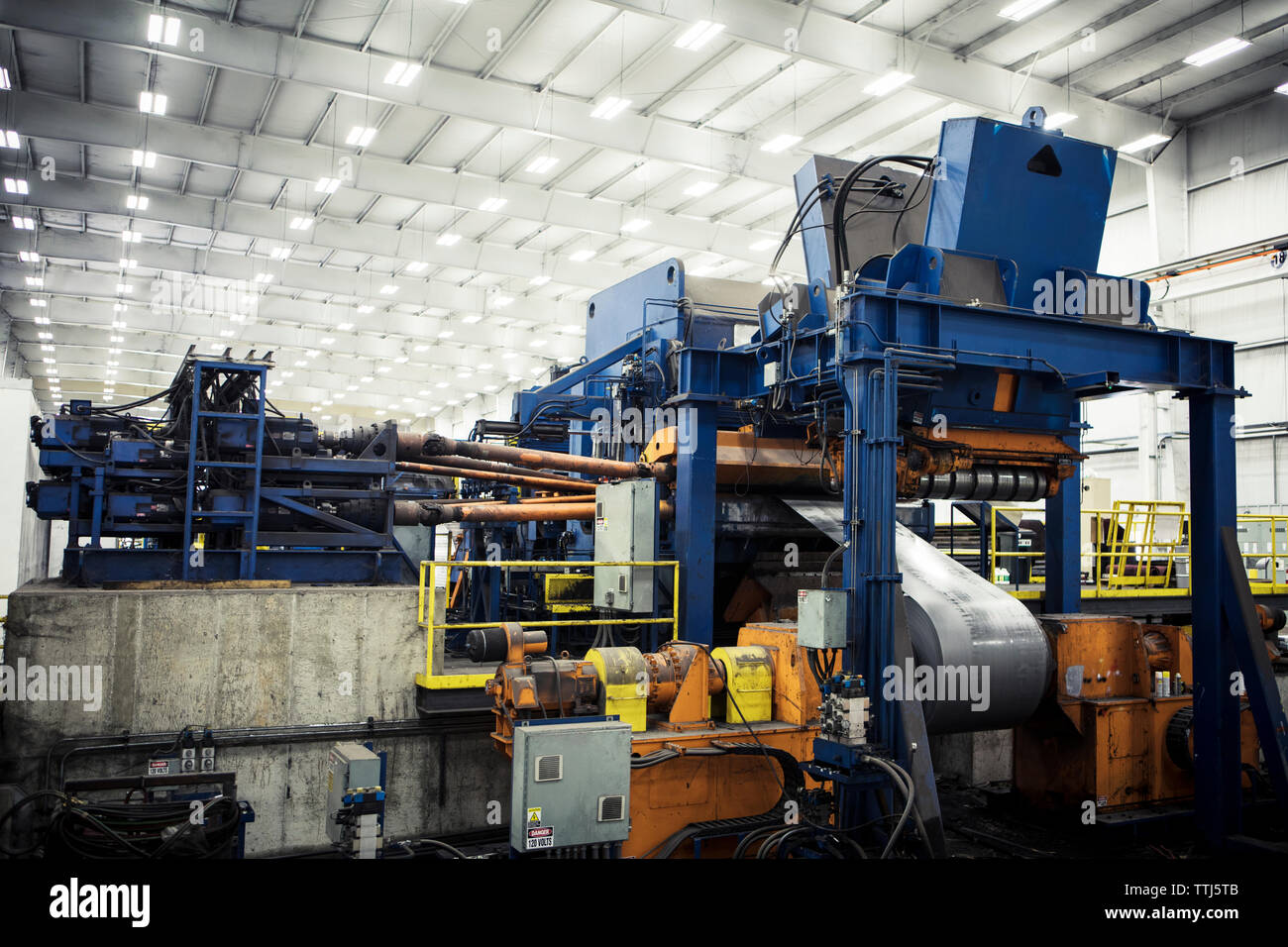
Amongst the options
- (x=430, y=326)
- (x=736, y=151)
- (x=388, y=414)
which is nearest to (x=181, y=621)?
(x=736, y=151)

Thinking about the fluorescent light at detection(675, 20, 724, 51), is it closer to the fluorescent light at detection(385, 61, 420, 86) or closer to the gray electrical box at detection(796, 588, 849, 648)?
the fluorescent light at detection(385, 61, 420, 86)

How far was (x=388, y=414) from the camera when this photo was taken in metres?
47.6

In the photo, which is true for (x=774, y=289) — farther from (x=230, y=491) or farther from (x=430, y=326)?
(x=430, y=326)

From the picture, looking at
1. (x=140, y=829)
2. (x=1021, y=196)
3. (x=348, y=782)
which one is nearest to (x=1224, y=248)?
(x=1021, y=196)

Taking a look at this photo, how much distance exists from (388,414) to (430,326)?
18.9 m

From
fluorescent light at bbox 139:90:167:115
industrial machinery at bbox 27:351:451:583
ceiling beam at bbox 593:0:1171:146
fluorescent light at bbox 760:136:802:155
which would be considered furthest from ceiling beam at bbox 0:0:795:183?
industrial machinery at bbox 27:351:451:583

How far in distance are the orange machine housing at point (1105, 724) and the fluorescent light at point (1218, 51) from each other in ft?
32.3

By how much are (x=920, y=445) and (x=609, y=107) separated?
9104 millimetres

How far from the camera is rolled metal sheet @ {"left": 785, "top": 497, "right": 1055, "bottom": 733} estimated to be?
7336mm

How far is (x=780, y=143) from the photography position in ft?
54.1

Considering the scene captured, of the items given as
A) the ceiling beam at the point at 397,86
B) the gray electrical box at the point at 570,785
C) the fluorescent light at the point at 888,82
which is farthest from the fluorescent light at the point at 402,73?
the gray electrical box at the point at 570,785

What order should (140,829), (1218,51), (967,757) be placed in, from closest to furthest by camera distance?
(140,829)
(967,757)
(1218,51)

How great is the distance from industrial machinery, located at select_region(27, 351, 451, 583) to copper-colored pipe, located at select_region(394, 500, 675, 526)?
0.69 meters

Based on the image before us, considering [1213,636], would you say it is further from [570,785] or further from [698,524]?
[570,785]
